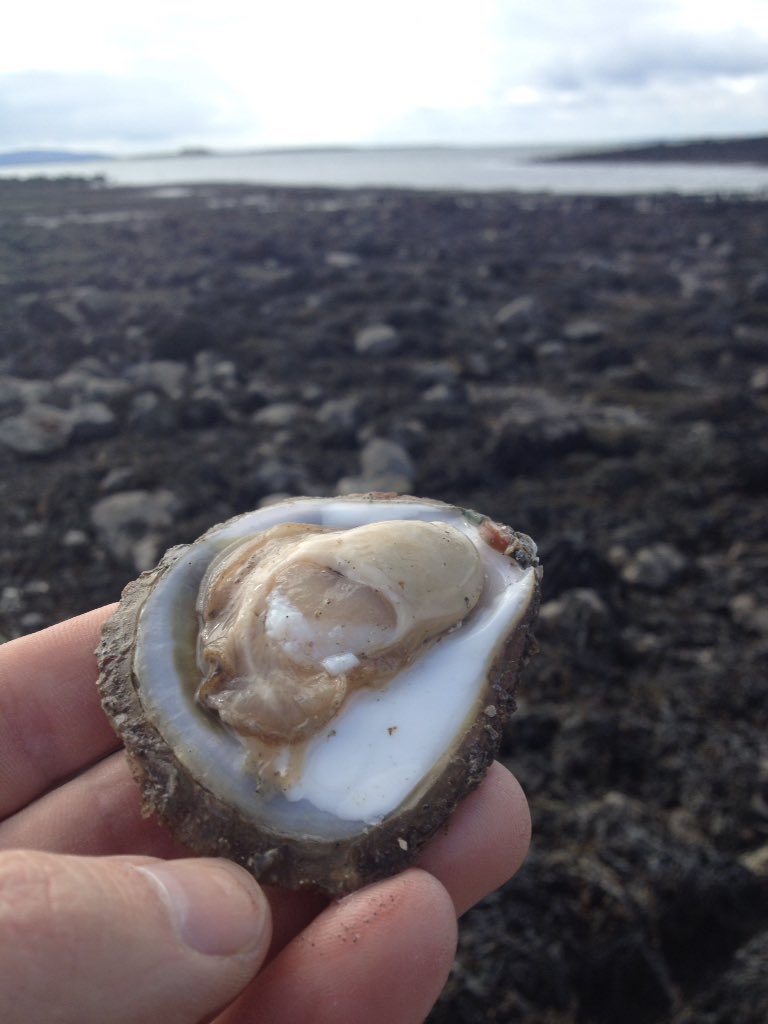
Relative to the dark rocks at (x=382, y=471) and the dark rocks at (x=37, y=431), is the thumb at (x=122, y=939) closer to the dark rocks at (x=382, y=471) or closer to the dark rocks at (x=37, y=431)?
the dark rocks at (x=382, y=471)

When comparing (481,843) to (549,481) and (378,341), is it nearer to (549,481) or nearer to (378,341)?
(549,481)

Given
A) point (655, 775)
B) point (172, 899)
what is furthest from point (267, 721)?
point (655, 775)

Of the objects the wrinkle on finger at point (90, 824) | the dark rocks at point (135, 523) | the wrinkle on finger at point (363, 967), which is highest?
the wrinkle on finger at point (363, 967)

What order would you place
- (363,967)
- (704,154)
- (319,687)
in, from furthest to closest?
(704,154), (319,687), (363,967)

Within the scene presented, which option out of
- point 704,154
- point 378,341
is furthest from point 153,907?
point 704,154

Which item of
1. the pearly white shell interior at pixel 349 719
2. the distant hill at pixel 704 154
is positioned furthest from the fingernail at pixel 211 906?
the distant hill at pixel 704 154

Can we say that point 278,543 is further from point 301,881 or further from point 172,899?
point 172,899
